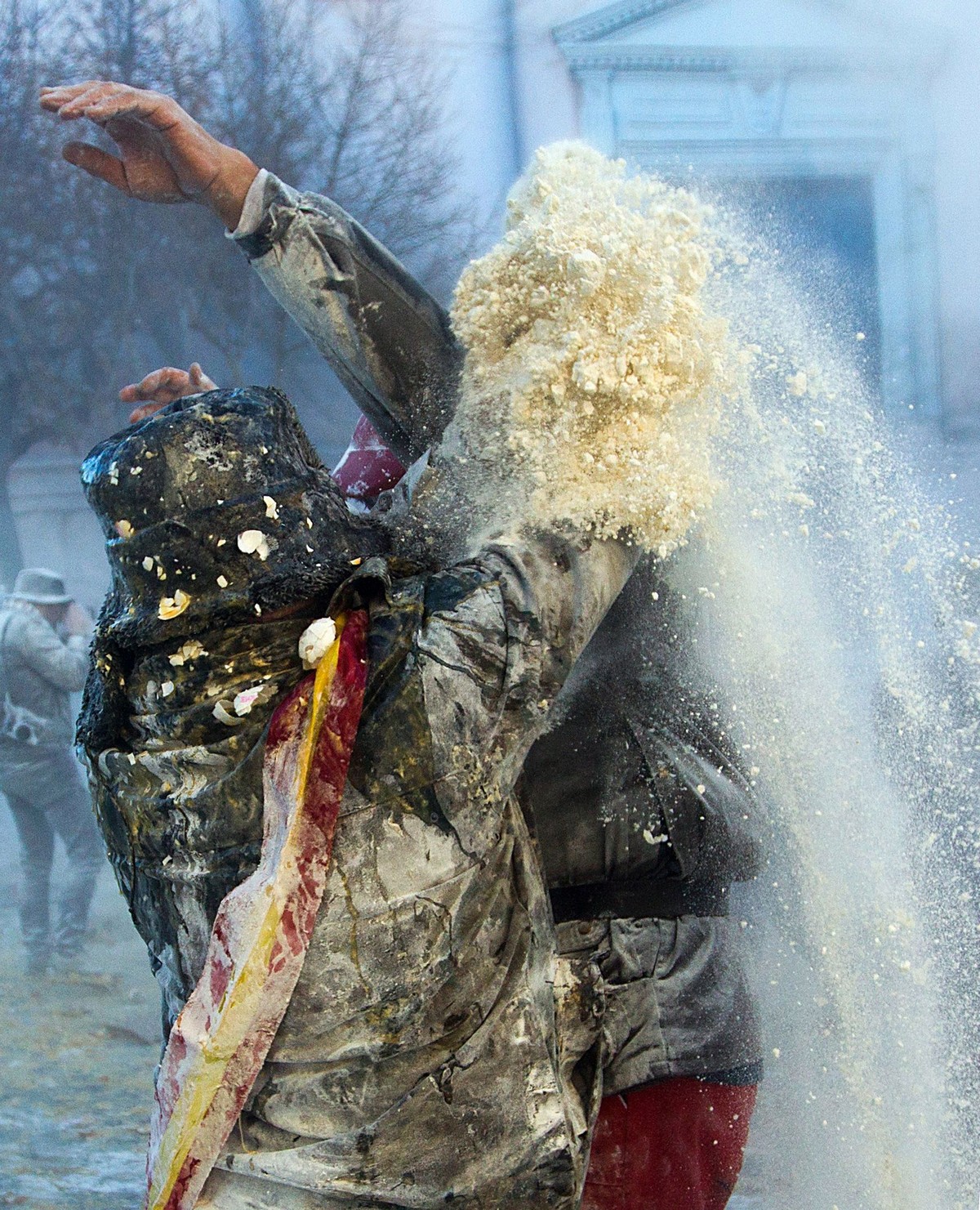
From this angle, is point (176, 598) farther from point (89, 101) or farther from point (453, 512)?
point (89, 101)

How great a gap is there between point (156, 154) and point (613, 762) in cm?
86

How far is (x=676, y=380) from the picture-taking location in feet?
4.00

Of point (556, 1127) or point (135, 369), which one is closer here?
point (556, 1127)

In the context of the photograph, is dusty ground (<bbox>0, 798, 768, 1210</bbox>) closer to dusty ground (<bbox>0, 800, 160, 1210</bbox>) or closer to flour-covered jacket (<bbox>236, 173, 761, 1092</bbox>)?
dusty ground (<bbox>0, 800, 160, 1210</bbox>)

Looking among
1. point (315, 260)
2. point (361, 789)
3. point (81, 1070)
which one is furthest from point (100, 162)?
point (81, 1070)

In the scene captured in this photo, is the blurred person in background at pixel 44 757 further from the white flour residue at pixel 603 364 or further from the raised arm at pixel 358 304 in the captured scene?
the white flour residue at pixel 603 364

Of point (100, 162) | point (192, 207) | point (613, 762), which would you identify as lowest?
point (613, 762)

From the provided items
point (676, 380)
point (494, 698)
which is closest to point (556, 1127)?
point (494, 698)

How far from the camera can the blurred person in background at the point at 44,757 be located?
163 inches

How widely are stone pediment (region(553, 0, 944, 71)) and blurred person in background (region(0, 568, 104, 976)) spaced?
2.67 meters

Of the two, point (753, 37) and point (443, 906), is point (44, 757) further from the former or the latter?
point (443, 906)

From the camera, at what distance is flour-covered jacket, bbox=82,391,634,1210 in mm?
1062

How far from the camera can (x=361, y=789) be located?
1064mm

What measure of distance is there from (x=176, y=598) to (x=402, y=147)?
121 inches
